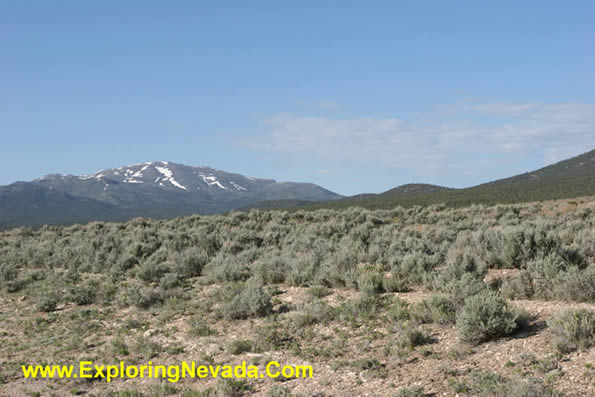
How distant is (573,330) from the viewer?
21.0 ft

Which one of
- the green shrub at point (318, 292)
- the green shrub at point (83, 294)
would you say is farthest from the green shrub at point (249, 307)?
the green shrub at point (83, 294)

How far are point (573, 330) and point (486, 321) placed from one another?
1.13 meters

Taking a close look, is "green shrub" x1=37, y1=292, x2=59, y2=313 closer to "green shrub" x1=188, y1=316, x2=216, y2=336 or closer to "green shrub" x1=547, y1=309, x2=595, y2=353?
"green shrub" x1=188, y1=316, x2=216, y2=336

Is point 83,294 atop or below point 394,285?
below

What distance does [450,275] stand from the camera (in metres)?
10.1

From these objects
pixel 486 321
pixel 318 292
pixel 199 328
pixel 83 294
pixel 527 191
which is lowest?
pixel 199 328

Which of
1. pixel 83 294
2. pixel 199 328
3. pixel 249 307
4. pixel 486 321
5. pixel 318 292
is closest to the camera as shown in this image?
pixel 486 321

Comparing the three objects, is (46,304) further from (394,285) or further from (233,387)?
(394,285)

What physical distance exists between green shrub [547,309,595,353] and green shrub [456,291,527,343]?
0.58 metres

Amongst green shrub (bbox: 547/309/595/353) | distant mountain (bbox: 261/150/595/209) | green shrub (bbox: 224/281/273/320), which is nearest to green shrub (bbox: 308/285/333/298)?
green shrub (bbox: 224/281/273/320)

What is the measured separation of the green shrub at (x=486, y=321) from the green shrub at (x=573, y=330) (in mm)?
585

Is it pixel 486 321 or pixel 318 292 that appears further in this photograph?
pixel 318 292

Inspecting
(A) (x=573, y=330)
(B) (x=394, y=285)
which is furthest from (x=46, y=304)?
(A) (x=573, y=330)

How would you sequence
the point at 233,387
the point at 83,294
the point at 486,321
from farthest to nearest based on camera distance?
the point at 83,294
the point at 486,321
the point at 233,387
